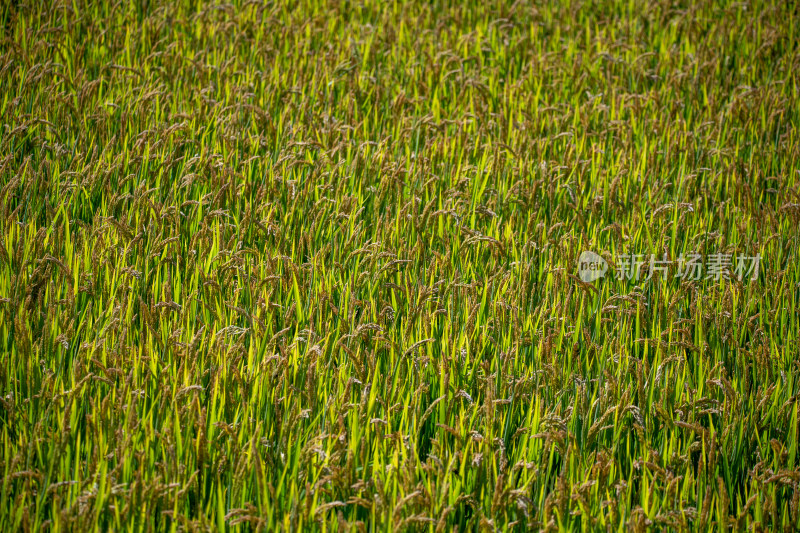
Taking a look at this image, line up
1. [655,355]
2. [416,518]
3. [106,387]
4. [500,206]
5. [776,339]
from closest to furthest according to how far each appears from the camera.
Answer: [416,518], [106,387], [655,355], [776,339], [500,206]

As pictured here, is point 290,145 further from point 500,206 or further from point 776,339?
point 776,339

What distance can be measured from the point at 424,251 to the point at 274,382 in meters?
1.07

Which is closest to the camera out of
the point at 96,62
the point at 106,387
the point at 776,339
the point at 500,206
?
the point at 106,387

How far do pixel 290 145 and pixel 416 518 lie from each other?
2636 millimetres

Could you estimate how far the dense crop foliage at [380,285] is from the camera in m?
2.06

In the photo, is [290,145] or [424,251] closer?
[424,251]

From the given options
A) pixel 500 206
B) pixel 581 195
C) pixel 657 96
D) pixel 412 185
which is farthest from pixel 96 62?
pixel 657 96

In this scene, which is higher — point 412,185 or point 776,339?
point 412,185

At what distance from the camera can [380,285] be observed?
3037 mm

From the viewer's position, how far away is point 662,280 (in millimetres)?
3191

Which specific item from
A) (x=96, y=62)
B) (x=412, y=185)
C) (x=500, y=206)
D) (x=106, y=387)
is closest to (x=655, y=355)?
(x=500, y=206)

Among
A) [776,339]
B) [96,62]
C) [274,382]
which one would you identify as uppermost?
Result: [96,62]

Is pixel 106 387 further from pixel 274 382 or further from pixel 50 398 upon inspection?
pixel 274 382

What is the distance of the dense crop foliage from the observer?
2.06 m
